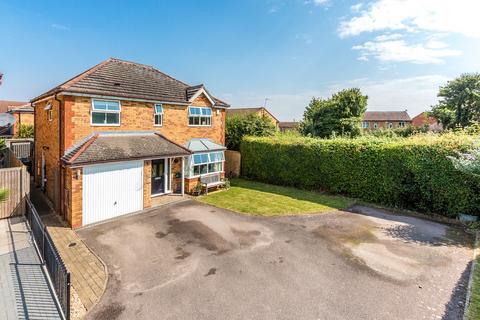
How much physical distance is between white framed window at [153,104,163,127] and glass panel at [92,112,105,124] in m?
3.13

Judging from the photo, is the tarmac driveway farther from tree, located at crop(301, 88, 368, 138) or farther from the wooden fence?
tree, located at crop(301, 88, 368, 138)

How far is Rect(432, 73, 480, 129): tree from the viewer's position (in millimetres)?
36469

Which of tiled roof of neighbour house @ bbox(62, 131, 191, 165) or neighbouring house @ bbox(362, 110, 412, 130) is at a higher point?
neighbouring house @ bbox(362, 110, 412, 130)

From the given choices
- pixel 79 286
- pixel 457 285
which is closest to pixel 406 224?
pixel 457 285

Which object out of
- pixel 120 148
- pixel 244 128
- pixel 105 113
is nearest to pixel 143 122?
pixel 105 113

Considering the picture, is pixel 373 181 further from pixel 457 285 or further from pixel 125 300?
pixel 125 300

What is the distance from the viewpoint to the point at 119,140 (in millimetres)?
13734

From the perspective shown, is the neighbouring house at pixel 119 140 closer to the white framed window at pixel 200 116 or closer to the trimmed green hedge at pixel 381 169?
the white framed window at pixel 200 116

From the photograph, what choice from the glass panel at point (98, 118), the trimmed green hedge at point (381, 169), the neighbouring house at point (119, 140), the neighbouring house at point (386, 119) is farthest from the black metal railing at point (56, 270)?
the neighbouring house at point (386, 119)

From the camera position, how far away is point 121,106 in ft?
46.1

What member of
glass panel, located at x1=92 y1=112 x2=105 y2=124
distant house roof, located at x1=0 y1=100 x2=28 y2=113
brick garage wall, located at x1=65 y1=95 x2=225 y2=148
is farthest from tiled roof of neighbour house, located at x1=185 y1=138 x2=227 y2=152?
distant house roof, located at x1=0 y1=100 x2=28 y2=113

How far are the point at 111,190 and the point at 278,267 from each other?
859cm

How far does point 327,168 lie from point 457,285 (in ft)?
35.7

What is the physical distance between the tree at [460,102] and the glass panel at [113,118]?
42.4m
